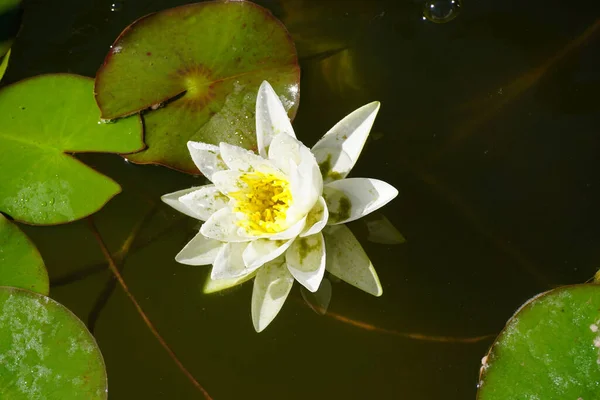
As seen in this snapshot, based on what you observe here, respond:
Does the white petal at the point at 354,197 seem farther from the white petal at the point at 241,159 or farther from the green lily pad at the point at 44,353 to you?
the green lily pad at the point at 44,353

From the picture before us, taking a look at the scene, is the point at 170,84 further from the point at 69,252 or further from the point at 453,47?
the point at 453,47

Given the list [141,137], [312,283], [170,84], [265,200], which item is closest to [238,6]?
[170,84]

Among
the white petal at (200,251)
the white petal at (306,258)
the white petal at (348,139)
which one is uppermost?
the white petal at (348,139)

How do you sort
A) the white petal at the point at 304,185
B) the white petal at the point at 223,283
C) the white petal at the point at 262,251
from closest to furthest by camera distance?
the white petal at the point at 304,185 → the white petal at the point at 262,251 → the white petal at the point at 223,283

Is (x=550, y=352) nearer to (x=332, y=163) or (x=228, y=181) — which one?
(x=332, y=163)

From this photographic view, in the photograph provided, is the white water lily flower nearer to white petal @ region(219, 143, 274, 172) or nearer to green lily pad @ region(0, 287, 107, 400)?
white petal @ region(219, 143, 274, 172)

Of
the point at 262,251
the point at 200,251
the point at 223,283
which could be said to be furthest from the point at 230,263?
the point at 223,283

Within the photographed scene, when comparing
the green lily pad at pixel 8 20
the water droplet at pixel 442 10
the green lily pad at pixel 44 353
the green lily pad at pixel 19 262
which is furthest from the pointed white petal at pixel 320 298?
the green lily pad at pixel 8 20
